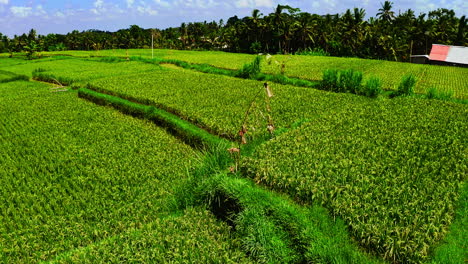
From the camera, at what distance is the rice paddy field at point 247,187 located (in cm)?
509

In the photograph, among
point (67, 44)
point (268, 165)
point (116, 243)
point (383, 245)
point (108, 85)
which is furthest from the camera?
point (67, 44)

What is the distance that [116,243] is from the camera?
5535 millimetres

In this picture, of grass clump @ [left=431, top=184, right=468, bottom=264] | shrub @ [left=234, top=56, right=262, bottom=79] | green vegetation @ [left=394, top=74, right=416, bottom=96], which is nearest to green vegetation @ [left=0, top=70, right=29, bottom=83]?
shrub @ [left=234, top=56, right=262, bottom=79]

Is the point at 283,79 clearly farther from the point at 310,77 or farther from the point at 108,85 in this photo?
the point at 108,85

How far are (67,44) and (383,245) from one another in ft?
247

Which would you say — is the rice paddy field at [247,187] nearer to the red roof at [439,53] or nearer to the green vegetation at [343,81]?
the green vegetation at [343,81]

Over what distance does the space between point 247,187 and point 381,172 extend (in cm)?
282

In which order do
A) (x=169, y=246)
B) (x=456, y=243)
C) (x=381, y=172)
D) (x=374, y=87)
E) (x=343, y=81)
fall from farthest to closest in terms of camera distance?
(x=343, y=81) → (x=374, y=87) → (x=381, y=172) → (x=169, y=246) → (x=456, y=243)

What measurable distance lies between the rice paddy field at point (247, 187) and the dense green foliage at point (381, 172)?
3 cm

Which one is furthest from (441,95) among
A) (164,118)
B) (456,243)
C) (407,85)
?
(164,118)

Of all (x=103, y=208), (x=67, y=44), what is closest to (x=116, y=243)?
(x=103, y=208)

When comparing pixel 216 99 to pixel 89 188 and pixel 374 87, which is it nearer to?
pixel 374 87

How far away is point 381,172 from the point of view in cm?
664

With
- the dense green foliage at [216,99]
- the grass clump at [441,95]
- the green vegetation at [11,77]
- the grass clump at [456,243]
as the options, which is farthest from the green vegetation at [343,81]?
the green vegetation at [11,77]
